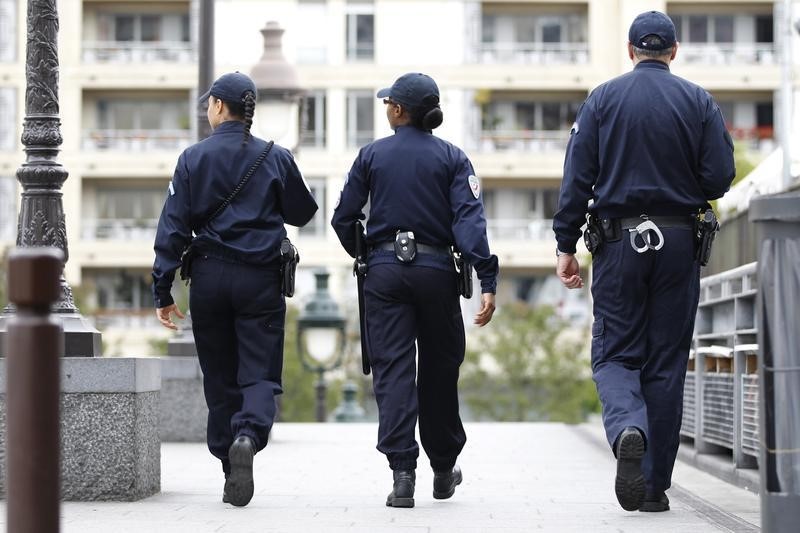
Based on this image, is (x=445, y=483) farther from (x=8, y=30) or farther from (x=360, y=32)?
(x=8, y=30)

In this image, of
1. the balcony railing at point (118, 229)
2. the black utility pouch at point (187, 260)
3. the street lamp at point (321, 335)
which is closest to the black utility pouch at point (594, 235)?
the black utility pouch at point (187, 260)

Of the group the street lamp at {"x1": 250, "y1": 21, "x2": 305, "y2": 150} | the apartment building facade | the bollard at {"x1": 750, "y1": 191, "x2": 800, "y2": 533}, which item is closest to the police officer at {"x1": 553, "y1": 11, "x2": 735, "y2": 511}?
the bollard at {"x1": 750, "y1": 191, "x2": 800, "y2": 533}

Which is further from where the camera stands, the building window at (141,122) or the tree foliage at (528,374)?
the building window at (141,122)

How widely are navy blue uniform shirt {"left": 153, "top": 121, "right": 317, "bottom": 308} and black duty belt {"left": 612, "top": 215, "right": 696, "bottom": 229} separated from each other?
1.66 meters

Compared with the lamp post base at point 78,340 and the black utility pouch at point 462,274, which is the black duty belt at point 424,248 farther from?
the lamp post base at point 78,340

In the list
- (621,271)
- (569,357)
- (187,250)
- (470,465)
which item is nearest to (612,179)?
(621,271)

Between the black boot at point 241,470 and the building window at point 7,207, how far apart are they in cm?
5203

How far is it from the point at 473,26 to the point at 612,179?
170 ft

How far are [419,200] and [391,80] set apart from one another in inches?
1986

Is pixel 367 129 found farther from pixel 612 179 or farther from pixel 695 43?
pixel 612 179

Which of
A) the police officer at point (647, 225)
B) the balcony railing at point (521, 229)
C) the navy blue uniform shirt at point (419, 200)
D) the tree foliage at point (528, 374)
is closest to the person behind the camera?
the police officer at point (647, 225)

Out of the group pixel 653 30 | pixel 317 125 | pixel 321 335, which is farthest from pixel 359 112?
pixel 653 30

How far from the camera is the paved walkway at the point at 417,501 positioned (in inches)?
304

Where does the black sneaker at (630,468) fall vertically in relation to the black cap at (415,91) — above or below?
below
